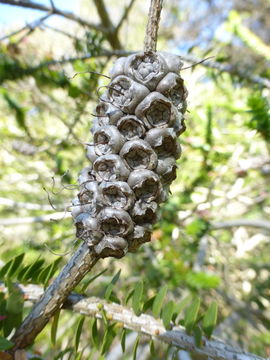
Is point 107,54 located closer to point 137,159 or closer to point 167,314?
point 137,159

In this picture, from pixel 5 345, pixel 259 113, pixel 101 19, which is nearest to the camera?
pixel 5 345

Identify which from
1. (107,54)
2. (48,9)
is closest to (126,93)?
(107,54)

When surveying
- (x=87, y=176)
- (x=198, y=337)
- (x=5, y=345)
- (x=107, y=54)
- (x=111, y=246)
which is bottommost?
(x=5, y=345)

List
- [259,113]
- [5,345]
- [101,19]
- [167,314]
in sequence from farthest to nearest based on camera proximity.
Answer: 1. [101,19]
2. [259,113]
3. [167,314]
4. [5,345]

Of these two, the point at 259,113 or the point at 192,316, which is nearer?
the point at 192,316

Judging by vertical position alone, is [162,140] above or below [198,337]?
above

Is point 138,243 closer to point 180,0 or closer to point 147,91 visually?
point 147,91

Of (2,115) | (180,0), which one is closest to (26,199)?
(2,115)

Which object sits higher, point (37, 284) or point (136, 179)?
point (136, 179)
